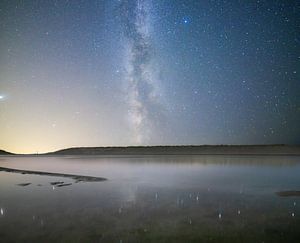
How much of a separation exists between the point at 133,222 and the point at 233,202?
6117 mm

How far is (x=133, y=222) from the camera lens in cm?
1149

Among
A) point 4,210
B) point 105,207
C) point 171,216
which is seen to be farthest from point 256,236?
point 4,210

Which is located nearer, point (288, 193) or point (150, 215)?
point (150, 215)

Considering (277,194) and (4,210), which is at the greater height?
(277,194)

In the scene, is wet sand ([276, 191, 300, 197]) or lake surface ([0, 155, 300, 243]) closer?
lake surface ([0, 155, 300, 243])

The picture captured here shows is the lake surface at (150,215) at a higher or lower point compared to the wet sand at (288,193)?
lower

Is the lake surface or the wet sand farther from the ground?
the wet sand

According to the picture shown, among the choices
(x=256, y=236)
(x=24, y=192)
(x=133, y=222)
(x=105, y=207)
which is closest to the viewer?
(x=256, y=236)

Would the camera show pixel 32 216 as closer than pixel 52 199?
Yes

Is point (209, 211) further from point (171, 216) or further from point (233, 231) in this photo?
point (233, 231)

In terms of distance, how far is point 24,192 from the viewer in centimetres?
1997

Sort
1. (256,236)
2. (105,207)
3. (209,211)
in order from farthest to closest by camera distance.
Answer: (105,207) → (209,211) → (256,236)

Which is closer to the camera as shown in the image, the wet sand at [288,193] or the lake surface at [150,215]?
the lake surface at [150,215]

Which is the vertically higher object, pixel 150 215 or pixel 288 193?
pixel 288 193
